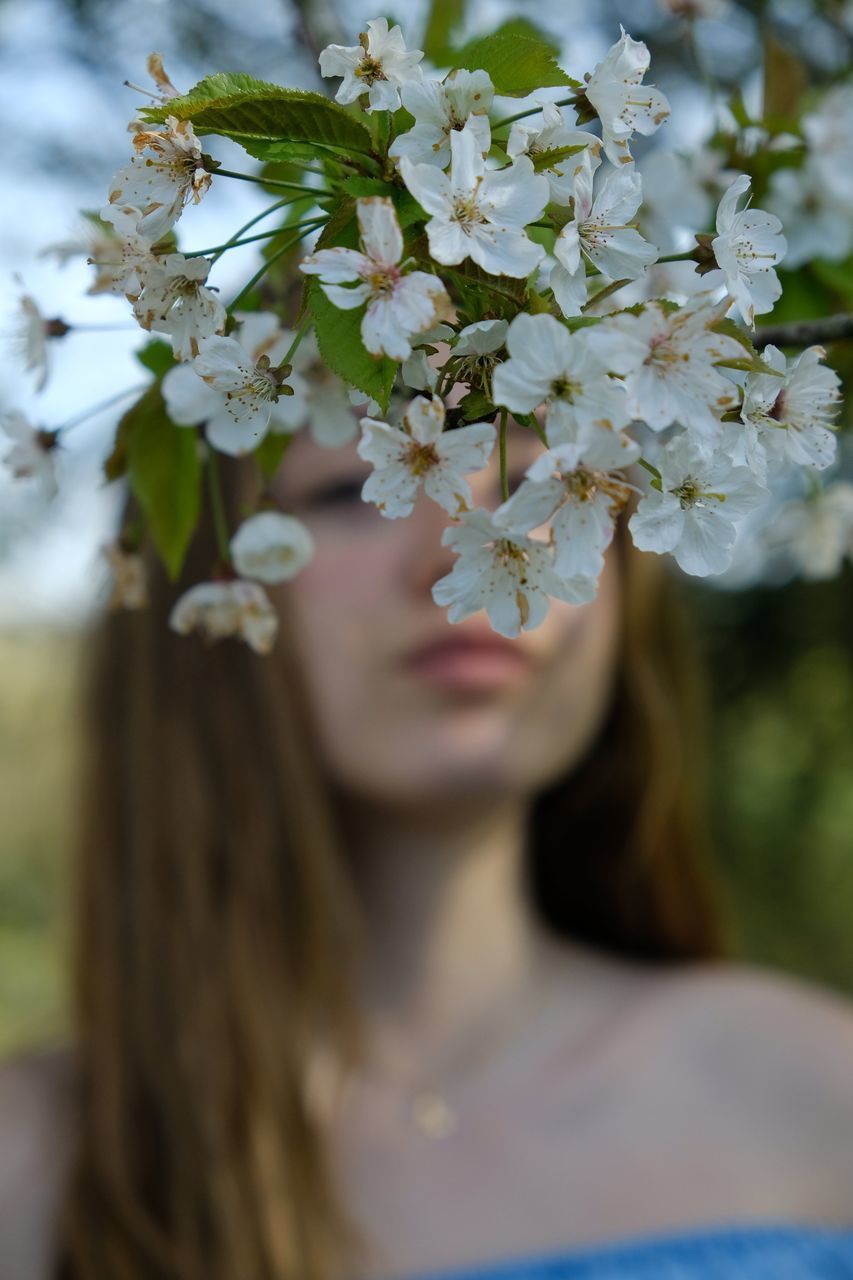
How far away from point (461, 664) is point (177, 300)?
92cm

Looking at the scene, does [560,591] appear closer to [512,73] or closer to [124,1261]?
[512,73]

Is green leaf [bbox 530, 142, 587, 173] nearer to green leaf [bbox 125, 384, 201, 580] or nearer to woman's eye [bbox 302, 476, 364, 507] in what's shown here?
green leaf [bbox 125, 384, 201, 580]

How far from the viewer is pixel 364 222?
0.33 m

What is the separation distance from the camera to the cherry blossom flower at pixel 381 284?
Answer: 0.33 meters

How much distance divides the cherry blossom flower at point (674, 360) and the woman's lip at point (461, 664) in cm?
93

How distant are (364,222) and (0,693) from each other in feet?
17.3

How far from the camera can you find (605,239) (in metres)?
0.35

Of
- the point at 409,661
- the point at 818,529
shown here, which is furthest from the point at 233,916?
the point at 818,529

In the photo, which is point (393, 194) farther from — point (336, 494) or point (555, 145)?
point (336, 494)

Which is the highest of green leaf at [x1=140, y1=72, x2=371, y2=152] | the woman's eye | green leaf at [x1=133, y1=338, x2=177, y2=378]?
green leaf at [x1=140, y1=72, x2=371, y2=152]

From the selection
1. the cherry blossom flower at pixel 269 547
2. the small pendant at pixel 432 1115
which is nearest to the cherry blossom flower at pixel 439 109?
the cherry blossom flower at pixel 269 547

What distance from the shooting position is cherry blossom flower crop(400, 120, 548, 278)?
33 centimetres

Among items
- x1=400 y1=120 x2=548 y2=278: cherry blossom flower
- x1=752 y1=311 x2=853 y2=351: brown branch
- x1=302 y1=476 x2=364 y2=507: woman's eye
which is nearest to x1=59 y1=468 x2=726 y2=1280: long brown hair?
Result: x1=302 y1=476 x2=364 y2=507: woman's eye

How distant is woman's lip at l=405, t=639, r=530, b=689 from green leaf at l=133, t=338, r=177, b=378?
0.79m
